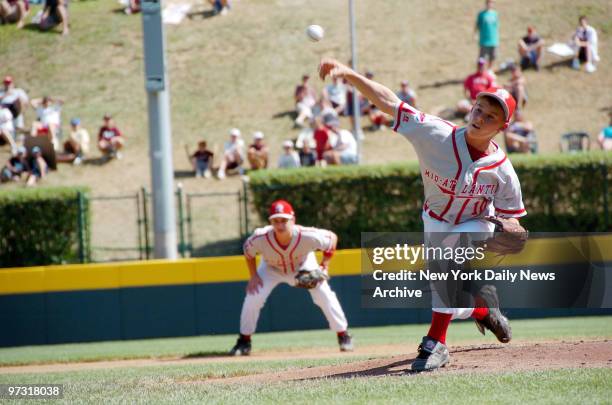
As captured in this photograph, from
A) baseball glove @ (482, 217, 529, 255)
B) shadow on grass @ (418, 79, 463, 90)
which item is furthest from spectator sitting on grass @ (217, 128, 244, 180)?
baseball glove @ (482, 217, 529, 255)

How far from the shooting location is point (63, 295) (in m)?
14.7

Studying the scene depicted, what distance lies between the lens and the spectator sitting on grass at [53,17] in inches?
1198

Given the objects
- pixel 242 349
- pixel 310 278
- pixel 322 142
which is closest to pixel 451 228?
pixel 310 278

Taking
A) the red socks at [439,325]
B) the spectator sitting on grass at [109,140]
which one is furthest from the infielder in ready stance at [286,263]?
A: the spectator sitting on grass at [109,140]

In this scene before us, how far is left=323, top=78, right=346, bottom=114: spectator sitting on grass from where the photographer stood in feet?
79.1

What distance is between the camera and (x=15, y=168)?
22.2m

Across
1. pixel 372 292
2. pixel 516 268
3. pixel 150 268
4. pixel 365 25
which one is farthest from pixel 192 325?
pixel 365 25

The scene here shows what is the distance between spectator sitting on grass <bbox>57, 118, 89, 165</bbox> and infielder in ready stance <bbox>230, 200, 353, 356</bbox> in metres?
13.5

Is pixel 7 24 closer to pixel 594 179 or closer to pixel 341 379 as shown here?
pixel 594 179

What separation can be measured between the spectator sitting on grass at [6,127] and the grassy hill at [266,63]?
404mm

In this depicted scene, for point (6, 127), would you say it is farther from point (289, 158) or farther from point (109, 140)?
point (289, 158)

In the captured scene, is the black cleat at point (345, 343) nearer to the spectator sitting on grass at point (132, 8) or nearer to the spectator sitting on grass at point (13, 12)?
the spectator sitting on grass at point (132, 8)

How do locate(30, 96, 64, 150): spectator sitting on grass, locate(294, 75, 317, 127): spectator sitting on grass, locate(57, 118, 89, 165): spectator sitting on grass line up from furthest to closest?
locate(294, 75, 317, 127): spectator sitting on grass < locate(57, 118, 89, 165): spectator sitting on grass < locate(30, 96, 64, 150): spectator sitting on grass

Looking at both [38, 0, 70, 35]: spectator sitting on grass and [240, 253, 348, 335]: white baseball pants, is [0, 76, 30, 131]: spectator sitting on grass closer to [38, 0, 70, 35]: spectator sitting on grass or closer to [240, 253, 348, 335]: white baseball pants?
[38, 0, 70, 35]: spectator sitting on grass
